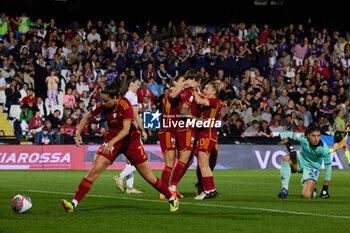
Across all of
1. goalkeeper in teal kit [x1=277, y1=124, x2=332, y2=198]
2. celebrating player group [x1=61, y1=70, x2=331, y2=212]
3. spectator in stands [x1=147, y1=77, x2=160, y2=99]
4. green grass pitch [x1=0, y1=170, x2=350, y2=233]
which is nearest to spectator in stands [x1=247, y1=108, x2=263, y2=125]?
spectator in stands [x1=147, y1=77, x2=160, y2=99]

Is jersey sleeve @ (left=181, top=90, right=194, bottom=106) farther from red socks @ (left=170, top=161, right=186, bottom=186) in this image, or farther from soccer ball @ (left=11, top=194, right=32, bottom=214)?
soccer ball @ (left=11, top=194, right=32, bottom=214)

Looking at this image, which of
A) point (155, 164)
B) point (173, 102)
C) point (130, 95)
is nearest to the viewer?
point (173, 102)

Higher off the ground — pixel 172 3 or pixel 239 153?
pixel 172 3

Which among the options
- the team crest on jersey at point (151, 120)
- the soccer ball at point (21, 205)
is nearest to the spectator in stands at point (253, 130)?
the team crest on jersey at point (151, 120)

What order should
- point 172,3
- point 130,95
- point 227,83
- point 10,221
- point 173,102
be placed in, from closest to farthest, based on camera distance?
1. point 10,221
2. point 173,102
3. point 130,95
4. point 227,83
5. point 172,3

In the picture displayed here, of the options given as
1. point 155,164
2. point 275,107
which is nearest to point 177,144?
point 155,164

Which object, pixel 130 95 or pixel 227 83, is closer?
pixel 130 95

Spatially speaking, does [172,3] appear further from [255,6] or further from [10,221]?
[10,221]

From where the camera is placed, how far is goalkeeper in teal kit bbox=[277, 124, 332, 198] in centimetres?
1386

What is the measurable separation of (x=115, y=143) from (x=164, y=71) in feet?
64.0

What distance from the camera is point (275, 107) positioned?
98.8ft

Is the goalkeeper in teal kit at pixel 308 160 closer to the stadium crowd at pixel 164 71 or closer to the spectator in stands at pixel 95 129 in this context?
the stadium crowd at pixel 164 71

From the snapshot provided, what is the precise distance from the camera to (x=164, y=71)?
30.2 metres

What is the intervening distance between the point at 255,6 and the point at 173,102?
27.7 m
